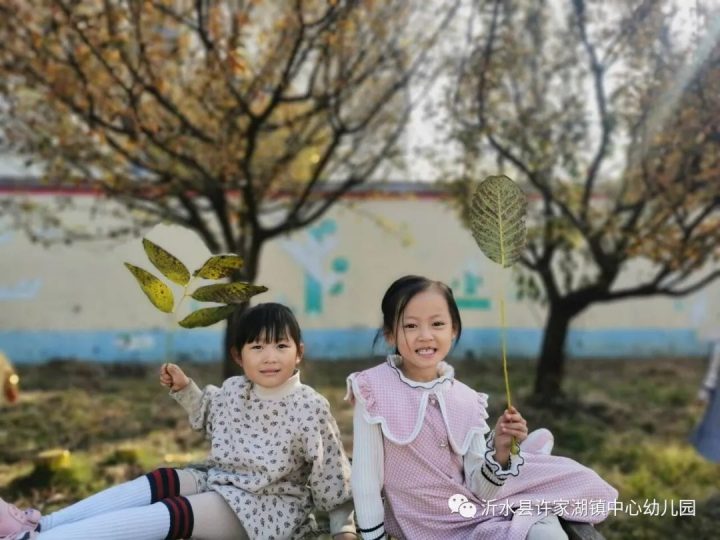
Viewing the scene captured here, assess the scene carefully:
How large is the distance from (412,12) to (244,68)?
1.63 metres

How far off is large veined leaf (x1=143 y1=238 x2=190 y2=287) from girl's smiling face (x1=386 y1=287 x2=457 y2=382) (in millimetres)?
622

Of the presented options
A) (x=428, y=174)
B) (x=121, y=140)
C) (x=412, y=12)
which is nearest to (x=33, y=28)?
(x=121, y=140)

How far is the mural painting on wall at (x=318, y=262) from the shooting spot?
27.2 feet

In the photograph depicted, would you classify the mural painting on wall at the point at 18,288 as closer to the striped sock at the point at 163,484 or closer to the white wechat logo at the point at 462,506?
the striped sock at the point at 163,484

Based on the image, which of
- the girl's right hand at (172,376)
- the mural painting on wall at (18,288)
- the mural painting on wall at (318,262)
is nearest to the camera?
the girl's right hand at (172,376)

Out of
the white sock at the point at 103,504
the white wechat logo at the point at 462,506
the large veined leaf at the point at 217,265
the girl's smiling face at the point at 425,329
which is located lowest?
the white wechat logo at the point at 462,506

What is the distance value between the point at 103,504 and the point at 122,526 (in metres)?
0.14

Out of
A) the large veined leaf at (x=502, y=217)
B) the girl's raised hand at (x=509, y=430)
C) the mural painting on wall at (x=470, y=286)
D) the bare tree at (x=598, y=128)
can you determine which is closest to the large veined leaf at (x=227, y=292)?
the large veined leaf at (x=502, y=217)

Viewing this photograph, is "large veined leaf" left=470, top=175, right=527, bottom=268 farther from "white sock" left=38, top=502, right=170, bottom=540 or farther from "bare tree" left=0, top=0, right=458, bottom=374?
"bare tree" left=0, top=0, right=458, bottom=374

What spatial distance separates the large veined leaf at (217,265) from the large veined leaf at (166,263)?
0.13 ft

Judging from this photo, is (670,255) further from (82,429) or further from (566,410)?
(82,429)

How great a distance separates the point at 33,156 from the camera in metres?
5.95

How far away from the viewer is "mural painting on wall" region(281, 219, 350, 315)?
27.2 feet

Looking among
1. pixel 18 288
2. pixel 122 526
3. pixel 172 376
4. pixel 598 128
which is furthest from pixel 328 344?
pixel 122 526
